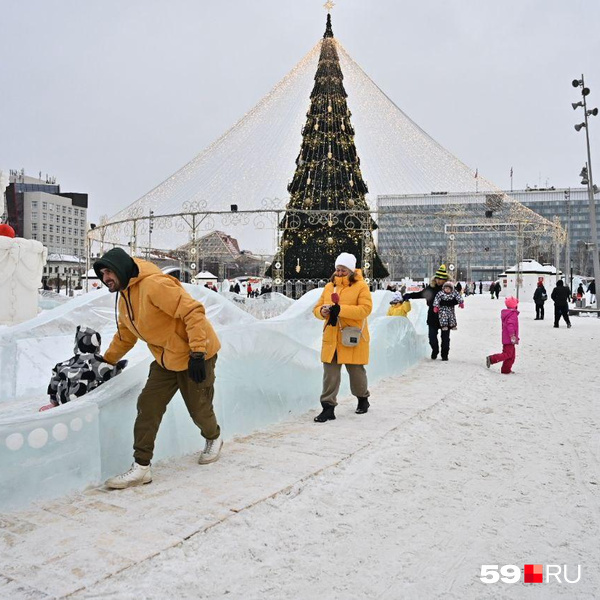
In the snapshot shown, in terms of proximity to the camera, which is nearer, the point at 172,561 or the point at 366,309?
the point at 172,561

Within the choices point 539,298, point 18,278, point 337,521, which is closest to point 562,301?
point 539,298

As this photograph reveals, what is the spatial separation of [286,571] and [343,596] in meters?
0.31

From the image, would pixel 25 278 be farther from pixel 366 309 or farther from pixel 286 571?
pixel 286 571

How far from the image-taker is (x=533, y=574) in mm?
2740

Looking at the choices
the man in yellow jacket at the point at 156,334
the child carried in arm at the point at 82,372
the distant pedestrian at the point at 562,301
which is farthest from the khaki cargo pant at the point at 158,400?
the distant pedestrian at the point at 562,301

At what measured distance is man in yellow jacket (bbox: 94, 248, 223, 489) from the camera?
360 cm

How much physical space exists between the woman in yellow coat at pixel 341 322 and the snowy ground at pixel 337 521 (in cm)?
41

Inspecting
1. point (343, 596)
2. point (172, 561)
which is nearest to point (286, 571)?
point (343, 596)

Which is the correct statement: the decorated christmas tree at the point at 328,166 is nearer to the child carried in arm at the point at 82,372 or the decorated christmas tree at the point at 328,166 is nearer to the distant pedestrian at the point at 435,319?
the distant pedestrian at the point at 435,319

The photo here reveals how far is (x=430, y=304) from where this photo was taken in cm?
1041

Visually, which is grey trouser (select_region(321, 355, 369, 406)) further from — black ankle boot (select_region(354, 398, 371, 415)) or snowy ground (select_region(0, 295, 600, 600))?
snowy ground (select_region(0, 295, 600, 600))

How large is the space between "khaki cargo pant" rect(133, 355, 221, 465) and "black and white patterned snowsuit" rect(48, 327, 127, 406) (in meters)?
0.45
